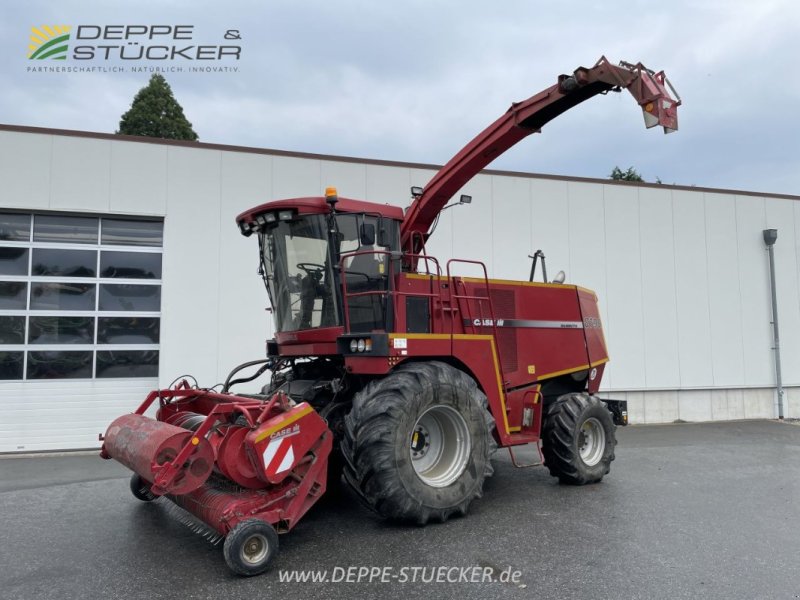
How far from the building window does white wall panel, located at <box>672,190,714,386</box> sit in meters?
10.9

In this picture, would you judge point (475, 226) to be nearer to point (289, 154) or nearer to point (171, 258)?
point (289, 154)

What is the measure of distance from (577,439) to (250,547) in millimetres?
4063

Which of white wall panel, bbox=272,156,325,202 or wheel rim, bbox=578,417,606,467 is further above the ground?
white wall panel, bbox=272,156,325,202

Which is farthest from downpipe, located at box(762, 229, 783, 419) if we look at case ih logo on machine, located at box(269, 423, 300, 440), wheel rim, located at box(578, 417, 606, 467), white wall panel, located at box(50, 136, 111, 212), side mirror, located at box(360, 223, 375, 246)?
white wall panel, located at box(50, 136, 111, 212)

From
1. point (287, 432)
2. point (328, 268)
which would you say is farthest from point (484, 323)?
point (287, 432)

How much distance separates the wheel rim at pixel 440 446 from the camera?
17.5ft

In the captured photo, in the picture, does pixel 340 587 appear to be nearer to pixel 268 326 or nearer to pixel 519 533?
pixel 519 533

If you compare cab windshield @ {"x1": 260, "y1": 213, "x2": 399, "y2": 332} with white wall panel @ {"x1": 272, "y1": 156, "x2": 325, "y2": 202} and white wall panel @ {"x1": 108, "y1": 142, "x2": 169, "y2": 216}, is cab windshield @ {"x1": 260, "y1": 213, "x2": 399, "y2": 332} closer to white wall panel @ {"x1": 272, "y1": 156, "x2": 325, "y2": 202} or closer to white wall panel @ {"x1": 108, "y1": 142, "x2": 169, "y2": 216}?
white wall panel @ {"x1": 272, "y1": 156, "x2": 325, "y2": 202}

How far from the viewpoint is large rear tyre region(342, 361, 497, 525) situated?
4.73 metres

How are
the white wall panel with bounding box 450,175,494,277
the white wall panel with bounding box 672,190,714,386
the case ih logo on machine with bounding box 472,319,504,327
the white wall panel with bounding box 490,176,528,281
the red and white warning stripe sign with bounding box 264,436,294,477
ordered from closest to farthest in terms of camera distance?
the red and white warning stripe sign with bounding box 264,436,294,477
the case ih logo on machine with bounding box 472,319,504,327
the white wall panel with bounding box 450,175,494,277
the white wall panel with bounding box 490,176,528,281
the white wall panel with bounding box 672,190,714,386

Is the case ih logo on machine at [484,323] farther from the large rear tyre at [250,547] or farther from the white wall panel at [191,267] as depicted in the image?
the white wall panel at [191,267]

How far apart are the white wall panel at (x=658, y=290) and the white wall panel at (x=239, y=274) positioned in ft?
26.7

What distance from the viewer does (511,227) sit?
1184 cm

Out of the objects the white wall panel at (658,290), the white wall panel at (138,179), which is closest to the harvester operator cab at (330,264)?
the white wall panel at (138,179)
